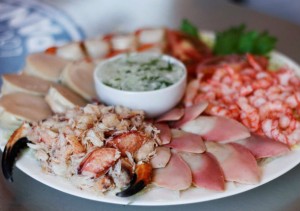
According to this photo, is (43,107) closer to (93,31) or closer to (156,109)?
(156,109)

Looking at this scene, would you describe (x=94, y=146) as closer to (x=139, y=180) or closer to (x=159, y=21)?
(x=139, y=180)

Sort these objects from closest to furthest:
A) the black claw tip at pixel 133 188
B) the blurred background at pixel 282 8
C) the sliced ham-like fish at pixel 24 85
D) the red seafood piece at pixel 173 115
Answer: the black claw tip at pixel 133 188
the red seafood piece at pixel 173 115
the sliced ham-like fish at pixel 24 85
the blurred background at pixel 282 8

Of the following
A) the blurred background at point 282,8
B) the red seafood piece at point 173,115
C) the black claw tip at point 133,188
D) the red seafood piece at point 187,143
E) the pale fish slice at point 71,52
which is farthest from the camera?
the blurred background at point 282,8

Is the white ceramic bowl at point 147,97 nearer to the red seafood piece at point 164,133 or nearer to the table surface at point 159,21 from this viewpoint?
the red seafood piece at point 164,133

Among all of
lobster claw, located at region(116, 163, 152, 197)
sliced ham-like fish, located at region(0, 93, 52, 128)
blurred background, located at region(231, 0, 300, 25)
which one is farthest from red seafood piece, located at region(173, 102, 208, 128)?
blurred background, located at region(231, 0, 300, 25)

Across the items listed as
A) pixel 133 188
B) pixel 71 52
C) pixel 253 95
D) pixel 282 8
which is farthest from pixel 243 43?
pixel 282 8

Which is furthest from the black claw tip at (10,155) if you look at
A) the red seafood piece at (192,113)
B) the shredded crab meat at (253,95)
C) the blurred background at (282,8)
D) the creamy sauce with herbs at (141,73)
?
the blurred background at (282,8)
